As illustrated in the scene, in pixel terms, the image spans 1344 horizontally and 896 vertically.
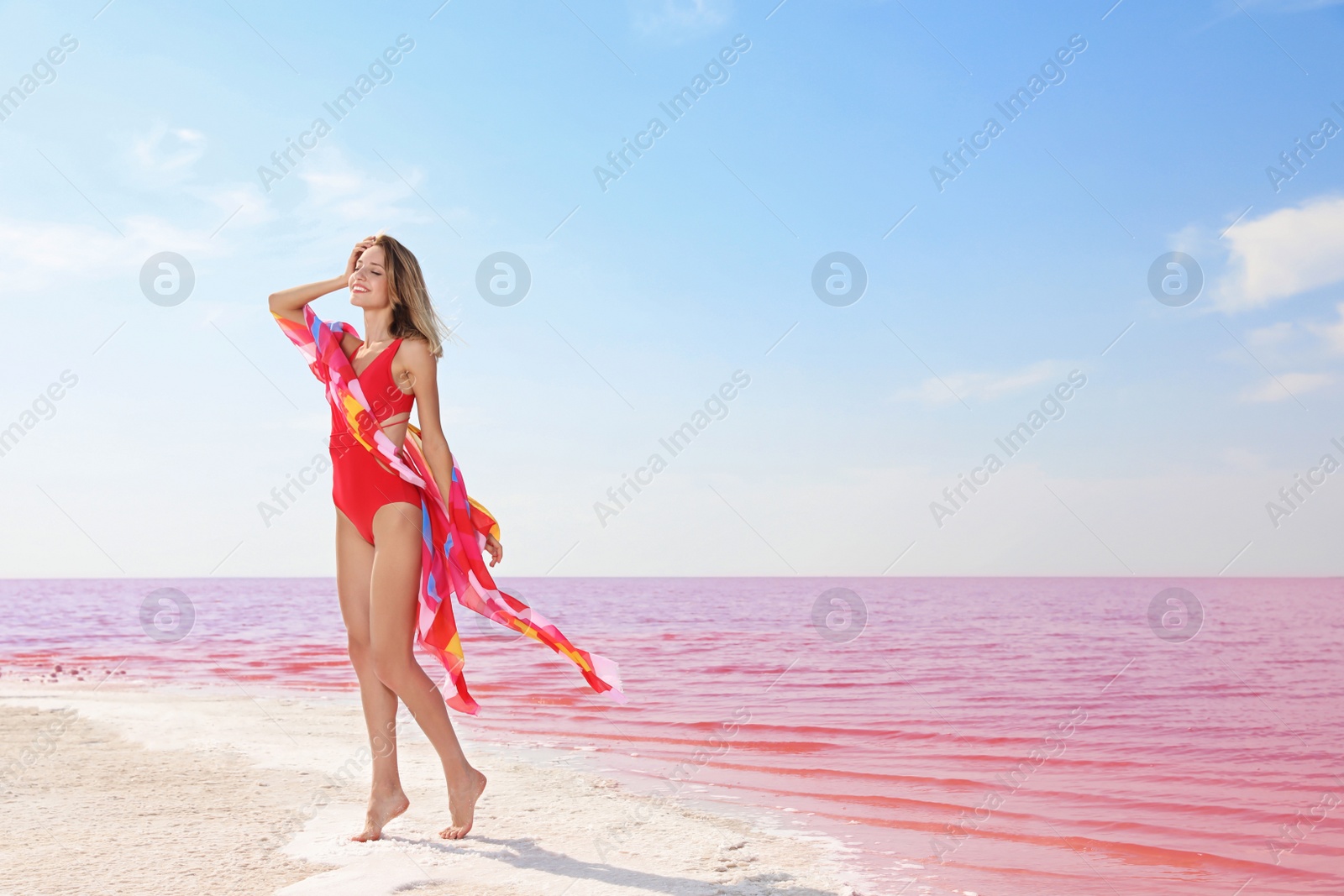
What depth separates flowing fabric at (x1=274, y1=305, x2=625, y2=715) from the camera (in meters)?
3.42

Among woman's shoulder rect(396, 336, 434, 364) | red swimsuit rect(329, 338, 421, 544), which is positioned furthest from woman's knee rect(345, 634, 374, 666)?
woman's shoulder rect(396, 336, 434, 364)

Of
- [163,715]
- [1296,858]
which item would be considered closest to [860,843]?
[1296,858]

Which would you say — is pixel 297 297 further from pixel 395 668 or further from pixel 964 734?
pixel 964 734

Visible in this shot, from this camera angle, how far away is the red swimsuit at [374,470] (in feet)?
11.1

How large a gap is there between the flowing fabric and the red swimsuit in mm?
35

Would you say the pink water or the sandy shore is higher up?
the pink water

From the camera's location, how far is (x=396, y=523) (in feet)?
11.0

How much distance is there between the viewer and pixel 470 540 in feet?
11.7

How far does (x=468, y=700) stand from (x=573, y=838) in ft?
2.22

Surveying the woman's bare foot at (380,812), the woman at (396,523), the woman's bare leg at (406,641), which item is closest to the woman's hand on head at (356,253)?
the woman at (396,523)

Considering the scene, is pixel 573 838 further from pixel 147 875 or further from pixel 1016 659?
pixel 1016 659

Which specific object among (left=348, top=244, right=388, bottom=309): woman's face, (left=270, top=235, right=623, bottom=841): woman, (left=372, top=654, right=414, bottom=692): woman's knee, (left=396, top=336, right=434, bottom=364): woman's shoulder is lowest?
(left=372, top=654, right=414, bottom=692): woman's knee

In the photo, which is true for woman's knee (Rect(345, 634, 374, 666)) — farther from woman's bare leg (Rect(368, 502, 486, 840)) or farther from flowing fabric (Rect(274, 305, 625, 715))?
flowing fabric (Rect(274, 305, 625, 715))

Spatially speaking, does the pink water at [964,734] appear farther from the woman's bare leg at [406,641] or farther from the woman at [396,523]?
the woman at [396,523]
